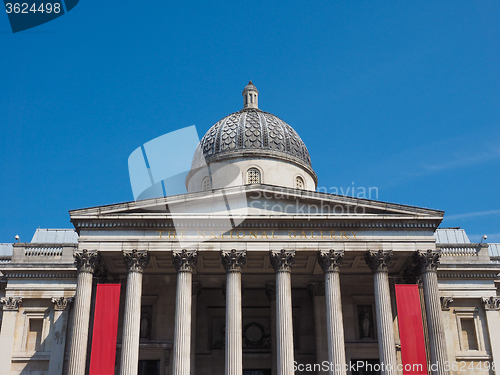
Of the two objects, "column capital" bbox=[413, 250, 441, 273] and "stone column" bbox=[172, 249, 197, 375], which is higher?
"column capital" bbox=[413, 250, 441, 273]

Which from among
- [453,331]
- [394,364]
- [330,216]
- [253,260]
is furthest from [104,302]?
[453,331]

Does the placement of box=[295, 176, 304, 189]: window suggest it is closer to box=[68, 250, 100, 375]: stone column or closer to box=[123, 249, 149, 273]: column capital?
box=[123, 249, 149, 273]: column capital

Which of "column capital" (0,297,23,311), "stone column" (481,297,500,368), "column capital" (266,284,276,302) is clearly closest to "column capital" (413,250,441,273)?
"stone column" (481,297,500,368)

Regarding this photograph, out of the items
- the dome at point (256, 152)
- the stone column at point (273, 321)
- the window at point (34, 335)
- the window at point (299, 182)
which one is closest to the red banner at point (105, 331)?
the window at point (34, 335)

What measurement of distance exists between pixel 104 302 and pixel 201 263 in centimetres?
637

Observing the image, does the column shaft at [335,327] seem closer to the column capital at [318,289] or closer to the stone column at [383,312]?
the stone column at [383,312]

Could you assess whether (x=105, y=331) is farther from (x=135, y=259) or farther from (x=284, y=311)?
(x=284, y=311)

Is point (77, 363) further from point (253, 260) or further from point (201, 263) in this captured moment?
point (253, 260)

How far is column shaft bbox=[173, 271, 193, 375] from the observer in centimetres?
2864

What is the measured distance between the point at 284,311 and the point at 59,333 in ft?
47.9

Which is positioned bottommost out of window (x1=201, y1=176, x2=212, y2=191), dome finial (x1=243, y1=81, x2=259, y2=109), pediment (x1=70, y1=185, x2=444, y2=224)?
pediment (x1=70, y1=185, x2=444, y2=224)

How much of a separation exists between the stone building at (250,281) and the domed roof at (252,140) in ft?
0.58

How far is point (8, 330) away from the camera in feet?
115

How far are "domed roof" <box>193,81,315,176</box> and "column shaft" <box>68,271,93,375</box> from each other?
14.6m
